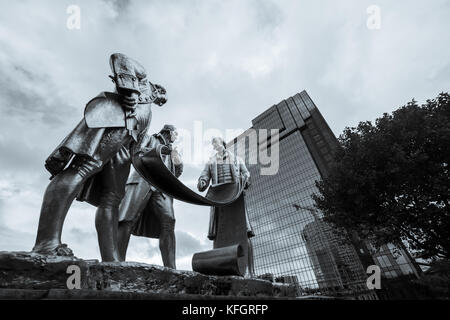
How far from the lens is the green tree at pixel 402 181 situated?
9.97 metres

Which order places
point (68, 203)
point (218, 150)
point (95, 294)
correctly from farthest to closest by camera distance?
point (218, 150), point (68, 203), point (95, 294)

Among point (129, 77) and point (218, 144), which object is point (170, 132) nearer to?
point (218, 144)

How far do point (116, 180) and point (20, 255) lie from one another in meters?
1.24

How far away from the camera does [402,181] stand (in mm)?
10688

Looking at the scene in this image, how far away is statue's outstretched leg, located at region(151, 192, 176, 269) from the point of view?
3.51 m

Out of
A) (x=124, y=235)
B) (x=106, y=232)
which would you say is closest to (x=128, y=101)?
(x=106, y=232)

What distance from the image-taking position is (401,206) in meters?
10.4

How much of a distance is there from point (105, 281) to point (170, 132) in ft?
10.3

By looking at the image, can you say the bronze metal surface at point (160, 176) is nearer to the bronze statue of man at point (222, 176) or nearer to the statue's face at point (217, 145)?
the bronze statue of man at point (222, 176)

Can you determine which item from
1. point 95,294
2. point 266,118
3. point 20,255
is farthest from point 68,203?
point 266,118

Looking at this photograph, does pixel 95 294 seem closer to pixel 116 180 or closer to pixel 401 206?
pixel 116 180

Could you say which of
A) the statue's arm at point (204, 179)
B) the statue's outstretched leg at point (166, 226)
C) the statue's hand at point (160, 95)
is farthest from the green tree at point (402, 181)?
the statue's hand at point (160, 95)

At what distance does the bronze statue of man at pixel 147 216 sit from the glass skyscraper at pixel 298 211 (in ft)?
134

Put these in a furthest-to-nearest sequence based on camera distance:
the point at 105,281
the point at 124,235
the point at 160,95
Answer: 1. the point at 160,95
2. the point at 124,235
3. the point at 105,281
